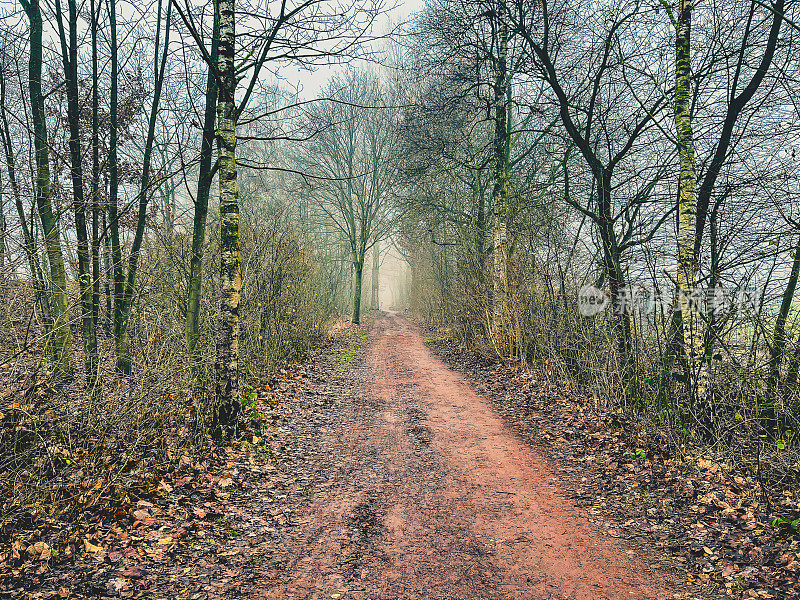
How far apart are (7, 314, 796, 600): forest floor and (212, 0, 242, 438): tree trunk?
2.22 feet

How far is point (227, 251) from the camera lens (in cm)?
649

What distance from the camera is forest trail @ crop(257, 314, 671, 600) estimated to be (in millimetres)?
3697

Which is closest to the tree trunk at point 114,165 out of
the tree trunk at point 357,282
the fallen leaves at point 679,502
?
the fallen leaves at point 679,502

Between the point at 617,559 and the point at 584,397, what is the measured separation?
4.73 meters

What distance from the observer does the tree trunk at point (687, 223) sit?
20.0 ft

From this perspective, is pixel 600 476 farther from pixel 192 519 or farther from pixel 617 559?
pixel 192 519

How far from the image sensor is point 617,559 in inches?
159

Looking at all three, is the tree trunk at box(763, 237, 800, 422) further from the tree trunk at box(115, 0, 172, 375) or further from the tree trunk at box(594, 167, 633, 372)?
the tree trunk at box(115, 0, 172, 375)

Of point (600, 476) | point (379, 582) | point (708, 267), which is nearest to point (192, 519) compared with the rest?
point (379, 582)

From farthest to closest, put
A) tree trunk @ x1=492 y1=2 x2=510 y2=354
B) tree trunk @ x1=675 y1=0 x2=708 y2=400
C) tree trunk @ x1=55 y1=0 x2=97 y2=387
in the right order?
A: tree trunk @ x1=492 y1=2 x2=510 y2=354 → tree trunk @ x1=55 y1=0 x2=97 y2=387 → tree trunk @ x1=675 y1=0 x2=708 y2=400

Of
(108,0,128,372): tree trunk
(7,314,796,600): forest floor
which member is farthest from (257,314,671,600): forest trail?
(108,0,128,372): tree trunk

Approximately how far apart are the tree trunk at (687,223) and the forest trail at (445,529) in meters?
2.37

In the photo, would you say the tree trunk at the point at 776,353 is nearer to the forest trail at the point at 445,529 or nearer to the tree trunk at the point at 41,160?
the forest trail at the point at 445,529

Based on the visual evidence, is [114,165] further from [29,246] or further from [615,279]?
[615,279]
